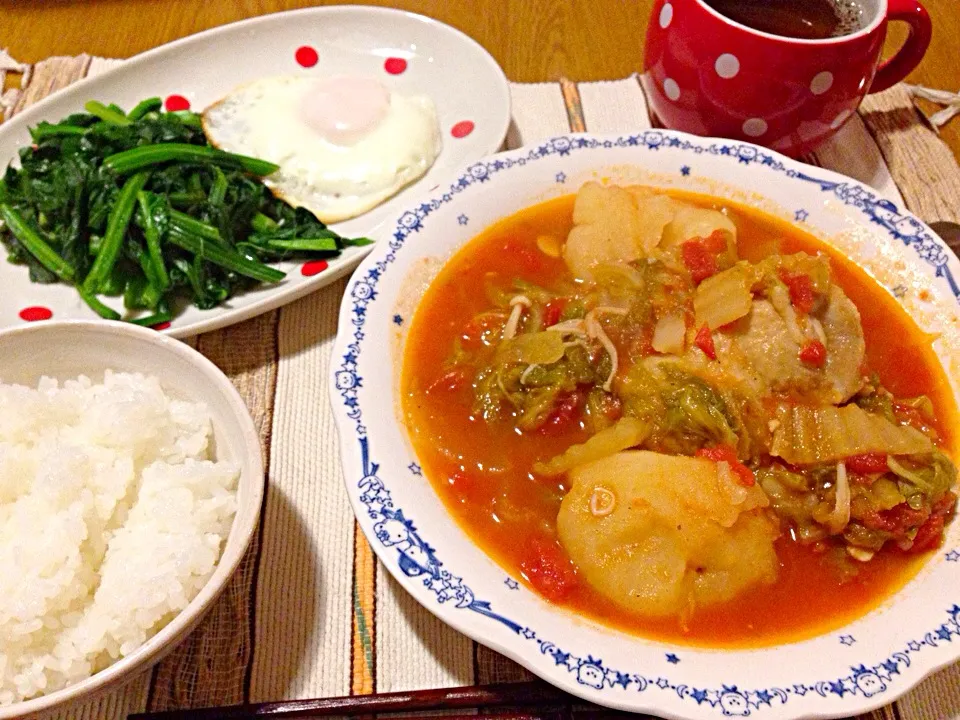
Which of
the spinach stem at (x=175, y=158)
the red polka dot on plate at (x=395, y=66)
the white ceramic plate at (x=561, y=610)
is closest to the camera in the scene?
the white ceramic plate at (x=561, y=610)

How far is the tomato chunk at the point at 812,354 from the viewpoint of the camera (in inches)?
90.7

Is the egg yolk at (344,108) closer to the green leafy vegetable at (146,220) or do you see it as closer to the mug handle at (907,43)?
the green leafy vegetable at (146,220)

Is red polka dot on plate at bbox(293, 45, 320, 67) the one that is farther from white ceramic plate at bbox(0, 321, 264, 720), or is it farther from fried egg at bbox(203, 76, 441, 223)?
white ceramic plate at bbox(0, 321, 264, 720)

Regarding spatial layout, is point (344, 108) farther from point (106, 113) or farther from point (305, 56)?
point (106, 113)

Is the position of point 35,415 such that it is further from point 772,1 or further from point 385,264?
point 772,1

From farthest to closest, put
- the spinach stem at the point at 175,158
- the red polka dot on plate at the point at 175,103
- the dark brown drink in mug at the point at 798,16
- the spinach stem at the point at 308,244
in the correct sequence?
the red polka dot on plate at the point at 175,103 → the spinach stem at the point at 175,158 → the spinach stem at the point at 308,244 → the dark brown drink in mug at the point at 798,16

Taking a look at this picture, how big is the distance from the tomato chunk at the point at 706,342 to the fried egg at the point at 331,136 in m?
1.84

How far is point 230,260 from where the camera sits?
3.05 meters

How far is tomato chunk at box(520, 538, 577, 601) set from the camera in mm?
2045

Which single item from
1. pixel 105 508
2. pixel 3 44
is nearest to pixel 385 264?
pixel 105 508

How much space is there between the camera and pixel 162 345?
7.44ft

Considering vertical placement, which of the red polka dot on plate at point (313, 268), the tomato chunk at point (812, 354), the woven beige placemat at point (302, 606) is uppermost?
the tomato chunk at point (812, 354)

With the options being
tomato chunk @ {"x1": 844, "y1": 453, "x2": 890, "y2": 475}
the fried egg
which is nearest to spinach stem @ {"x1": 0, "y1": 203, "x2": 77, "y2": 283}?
the fried egg

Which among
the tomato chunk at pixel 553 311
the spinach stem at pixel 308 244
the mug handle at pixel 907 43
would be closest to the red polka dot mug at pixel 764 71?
the mug handle at pixel 907 43
